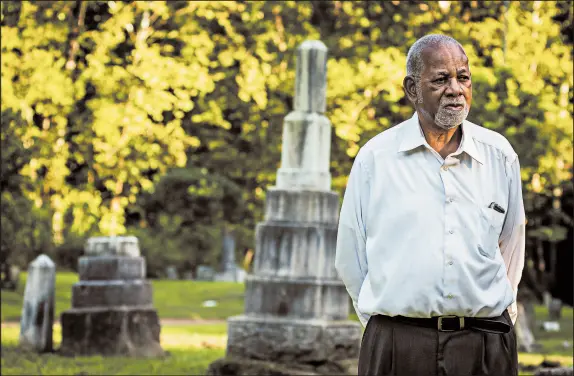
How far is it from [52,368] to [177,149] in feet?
32.4

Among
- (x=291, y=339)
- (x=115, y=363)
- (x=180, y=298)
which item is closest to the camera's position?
(x=291, y=339)

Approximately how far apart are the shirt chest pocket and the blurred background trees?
13.8 meters

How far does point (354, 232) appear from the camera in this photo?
17.1 feet

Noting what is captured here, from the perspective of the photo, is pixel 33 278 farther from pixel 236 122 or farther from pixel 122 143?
pixel 236 122

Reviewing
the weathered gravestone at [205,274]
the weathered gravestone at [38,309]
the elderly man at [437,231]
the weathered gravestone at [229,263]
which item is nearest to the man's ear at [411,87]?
the elderly man at [437,231]

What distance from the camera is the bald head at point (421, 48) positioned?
16.5 ft

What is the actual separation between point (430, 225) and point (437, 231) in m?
0.03

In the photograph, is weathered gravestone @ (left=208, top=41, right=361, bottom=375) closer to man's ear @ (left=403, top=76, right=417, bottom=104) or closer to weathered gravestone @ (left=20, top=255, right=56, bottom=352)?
weathered gravestone @ (left=20, top=255, right=56, bottom=352)

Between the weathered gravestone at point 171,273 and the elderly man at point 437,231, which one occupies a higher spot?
the weathered gravestone at point 171,273

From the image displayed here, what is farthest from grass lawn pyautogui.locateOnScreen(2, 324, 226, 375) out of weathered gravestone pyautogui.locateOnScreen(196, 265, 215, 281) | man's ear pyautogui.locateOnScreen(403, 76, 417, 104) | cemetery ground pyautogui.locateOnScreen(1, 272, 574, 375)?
weathered gravestone pyautogui.locateOnScreen(196, 265, 215, 281)

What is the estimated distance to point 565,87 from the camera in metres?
21.3

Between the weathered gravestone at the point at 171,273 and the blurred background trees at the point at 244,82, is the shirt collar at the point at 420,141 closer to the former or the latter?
the blurred background trees at the point at 244,82

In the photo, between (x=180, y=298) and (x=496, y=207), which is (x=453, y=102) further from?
(x=180, y=298)

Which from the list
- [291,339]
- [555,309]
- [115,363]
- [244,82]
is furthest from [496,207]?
[555,309]
